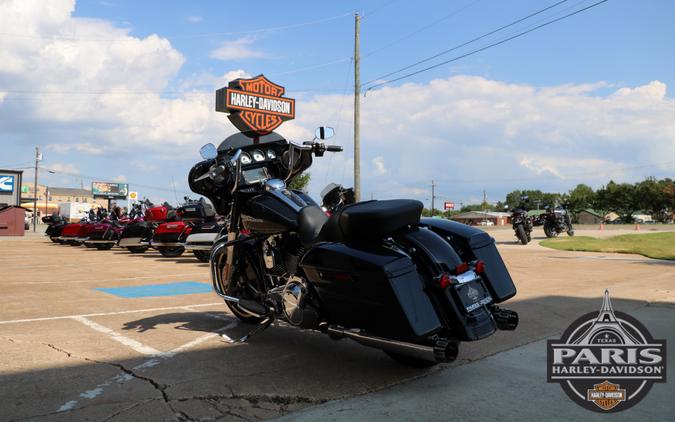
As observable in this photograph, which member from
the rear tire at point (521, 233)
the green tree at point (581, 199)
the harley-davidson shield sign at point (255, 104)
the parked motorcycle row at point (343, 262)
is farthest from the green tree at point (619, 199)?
the parked motorcycle row at point (343, 262)

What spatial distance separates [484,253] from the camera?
3910mm

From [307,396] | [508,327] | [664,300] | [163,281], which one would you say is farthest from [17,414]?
[664,300]

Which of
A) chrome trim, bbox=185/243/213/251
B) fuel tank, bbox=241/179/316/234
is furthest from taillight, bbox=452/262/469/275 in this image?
chrome trim, bbox=185/243/213/251

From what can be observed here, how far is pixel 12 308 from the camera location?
6.48m

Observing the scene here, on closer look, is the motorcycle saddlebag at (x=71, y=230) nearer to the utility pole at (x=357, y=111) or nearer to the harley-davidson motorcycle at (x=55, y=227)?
the harley-davidson motorcycle at (x=55, y=227)

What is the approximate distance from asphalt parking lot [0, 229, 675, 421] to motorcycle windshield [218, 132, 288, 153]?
69.3 inches

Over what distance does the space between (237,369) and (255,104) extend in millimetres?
27016

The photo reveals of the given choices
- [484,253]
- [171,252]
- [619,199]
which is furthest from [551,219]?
[619,199]

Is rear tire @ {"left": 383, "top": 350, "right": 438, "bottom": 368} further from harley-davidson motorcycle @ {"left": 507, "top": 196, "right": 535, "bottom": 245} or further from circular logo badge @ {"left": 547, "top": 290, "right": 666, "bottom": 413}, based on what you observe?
harley-davidson motorcycle @ {"left": 507, "top": 196, "right": 535, "bottom": 245}

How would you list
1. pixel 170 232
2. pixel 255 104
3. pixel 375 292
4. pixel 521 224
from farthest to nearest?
pixel 255 104 < pixel 521 224 < pixel 170 232 < pixel 375 292

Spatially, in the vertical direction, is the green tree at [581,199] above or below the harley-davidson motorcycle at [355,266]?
above

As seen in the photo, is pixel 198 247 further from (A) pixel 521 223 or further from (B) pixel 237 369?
(A) pixel 521 223

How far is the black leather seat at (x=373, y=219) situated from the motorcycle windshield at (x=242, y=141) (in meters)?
1.66

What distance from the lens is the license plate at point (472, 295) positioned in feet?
11.2
